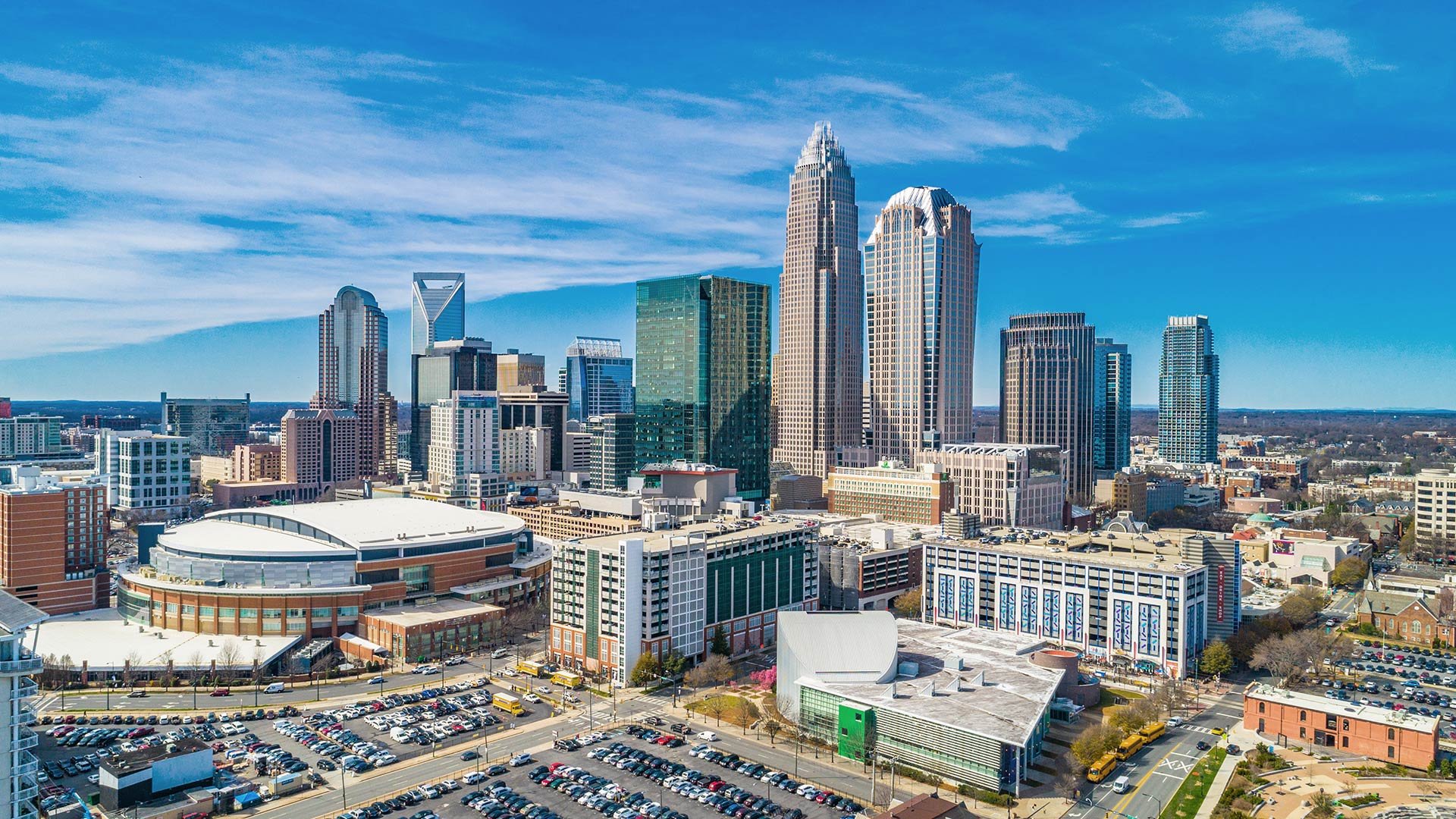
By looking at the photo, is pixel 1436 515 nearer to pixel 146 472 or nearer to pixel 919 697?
pixel 919 697

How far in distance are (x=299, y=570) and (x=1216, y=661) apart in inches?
3851

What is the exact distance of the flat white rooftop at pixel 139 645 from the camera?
98750 mm

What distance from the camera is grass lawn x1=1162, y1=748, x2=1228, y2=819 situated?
67625mm

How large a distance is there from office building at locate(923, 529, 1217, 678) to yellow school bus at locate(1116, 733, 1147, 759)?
873 inches

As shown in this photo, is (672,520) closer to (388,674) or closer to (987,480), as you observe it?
(388,674)

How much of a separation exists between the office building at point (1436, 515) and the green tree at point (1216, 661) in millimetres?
88669

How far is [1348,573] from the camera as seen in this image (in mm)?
149750

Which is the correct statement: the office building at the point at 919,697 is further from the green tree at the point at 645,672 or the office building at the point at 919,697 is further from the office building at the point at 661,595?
the office building at the point at 661,595

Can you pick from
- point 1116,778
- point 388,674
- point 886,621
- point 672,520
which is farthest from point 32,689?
point 672,520

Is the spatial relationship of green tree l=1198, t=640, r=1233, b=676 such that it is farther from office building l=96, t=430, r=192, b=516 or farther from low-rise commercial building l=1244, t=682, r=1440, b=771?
office building l=96, t=430, r=192, b=516

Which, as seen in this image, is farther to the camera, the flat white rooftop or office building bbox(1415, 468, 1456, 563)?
office building bbox(1415, 468, 1456, 563)

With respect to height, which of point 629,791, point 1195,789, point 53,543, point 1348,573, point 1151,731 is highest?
point 53,543

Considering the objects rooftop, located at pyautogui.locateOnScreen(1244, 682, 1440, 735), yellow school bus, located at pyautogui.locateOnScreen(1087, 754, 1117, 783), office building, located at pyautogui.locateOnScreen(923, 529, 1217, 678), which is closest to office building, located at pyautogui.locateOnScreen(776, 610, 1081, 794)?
yellow school bus, located at pyautogui.locateOnScreen(1087, 754, 1117, 783)

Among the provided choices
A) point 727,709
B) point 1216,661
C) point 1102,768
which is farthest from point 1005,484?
point 1102,768
